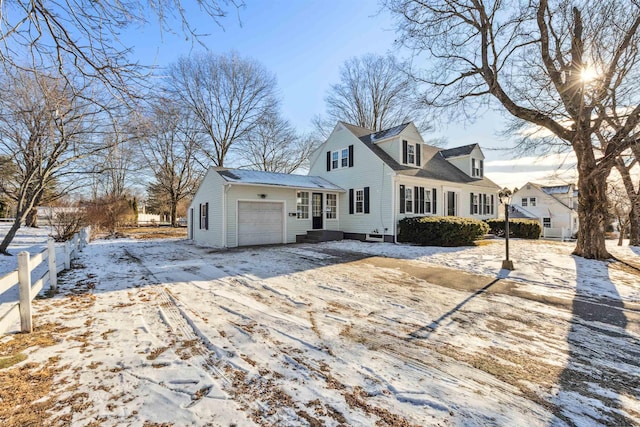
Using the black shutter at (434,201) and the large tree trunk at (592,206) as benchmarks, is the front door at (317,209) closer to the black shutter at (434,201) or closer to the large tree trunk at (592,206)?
the black shutter at (434,201)

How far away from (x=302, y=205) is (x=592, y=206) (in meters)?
10.7

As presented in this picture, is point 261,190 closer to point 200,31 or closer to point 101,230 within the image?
point 200,31

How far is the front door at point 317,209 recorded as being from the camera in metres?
14.8

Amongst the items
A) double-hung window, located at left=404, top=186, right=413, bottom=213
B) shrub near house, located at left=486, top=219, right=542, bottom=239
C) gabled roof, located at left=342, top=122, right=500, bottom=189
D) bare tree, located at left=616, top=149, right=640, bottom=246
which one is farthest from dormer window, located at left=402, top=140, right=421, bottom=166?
bare tree, located at left=616, top=149, right=640, bottom=246

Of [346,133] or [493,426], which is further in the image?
[346,133]

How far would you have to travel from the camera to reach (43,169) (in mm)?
9805

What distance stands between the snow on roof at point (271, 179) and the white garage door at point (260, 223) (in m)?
1.03

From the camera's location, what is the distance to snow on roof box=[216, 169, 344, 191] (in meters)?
12.5

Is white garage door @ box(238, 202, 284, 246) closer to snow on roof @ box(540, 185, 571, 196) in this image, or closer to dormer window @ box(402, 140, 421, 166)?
dormer window @ box(402, 140, 421, 166)

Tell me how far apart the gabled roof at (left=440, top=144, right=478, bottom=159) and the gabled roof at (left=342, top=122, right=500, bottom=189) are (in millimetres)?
189

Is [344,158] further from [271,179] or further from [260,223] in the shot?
[260,223]

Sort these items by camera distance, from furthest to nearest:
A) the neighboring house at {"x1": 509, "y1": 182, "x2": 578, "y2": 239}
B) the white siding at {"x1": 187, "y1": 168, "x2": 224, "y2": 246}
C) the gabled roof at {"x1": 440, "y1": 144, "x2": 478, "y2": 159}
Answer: the neighboring house at {"x1": 509, "y1": 182, "x2": 578, "y2": 239} → the gabled roof at {"x1": 440, "y1": 144, "x2": 478, "y2": 159} → the white siding at {"x1": 187, "y1": 168, "x2": 224, "y2": 246}

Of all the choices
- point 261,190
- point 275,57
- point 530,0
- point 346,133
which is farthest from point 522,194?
point 275,57

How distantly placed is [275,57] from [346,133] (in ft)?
33.7
